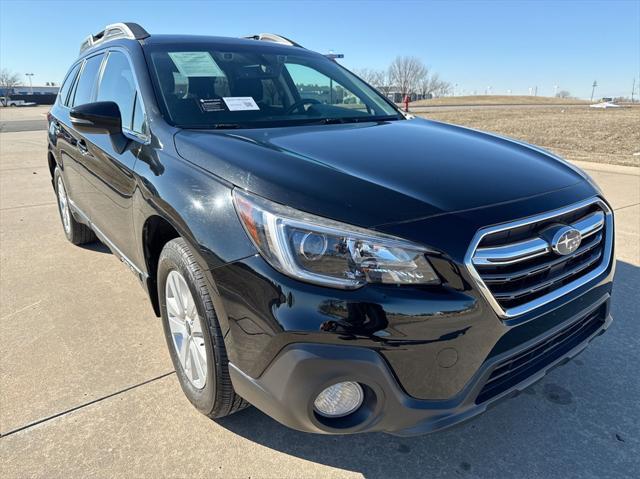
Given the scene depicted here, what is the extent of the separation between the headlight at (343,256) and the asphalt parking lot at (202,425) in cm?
63

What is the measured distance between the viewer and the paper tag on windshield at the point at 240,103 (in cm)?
272

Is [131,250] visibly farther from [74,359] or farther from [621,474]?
[621,474]

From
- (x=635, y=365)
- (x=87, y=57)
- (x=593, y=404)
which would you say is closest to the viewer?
(x=593, y=404)

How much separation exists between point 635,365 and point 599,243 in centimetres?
94

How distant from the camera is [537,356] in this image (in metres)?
1.93

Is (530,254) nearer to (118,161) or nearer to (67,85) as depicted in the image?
(118,161)

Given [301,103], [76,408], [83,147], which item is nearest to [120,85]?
[83,147]

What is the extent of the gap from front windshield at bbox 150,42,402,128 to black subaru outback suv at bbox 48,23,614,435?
1.2 inches

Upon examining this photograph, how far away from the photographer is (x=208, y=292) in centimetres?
189

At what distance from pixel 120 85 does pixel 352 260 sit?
220cm

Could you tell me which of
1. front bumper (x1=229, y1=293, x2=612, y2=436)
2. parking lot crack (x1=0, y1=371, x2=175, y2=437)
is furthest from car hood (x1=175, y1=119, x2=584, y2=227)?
parking lot crack (x1=0, y1=371, x2=175, y2=437)

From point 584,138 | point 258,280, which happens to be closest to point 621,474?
point 258,280

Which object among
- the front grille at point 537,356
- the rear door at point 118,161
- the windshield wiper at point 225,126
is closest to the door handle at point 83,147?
the rear door at point 118,161

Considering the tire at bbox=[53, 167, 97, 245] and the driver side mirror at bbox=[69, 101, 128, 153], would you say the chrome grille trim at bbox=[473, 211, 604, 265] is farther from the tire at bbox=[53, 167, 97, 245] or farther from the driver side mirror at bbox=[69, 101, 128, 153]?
the tire at bbox=[53, 167, 97, 245]
